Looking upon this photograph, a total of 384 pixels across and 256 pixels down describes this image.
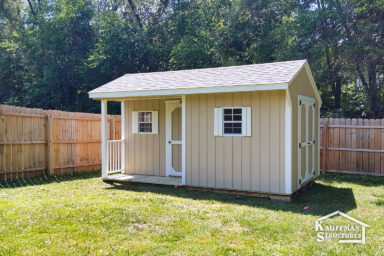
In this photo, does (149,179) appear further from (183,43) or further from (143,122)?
(183,43)

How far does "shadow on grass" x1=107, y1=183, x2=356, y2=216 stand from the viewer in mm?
5965

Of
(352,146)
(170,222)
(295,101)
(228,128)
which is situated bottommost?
(170,222)

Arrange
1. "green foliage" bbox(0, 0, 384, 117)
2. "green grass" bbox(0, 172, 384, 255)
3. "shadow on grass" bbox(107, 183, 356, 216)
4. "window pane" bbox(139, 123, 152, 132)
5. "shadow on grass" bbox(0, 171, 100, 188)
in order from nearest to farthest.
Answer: "green grass" bbox(0, 172, 384, 255), "shadow on grass" bbox(107, 183, 356, 216), "shadow on grass" bbox(0, 171, 100, 188), "window pane" bbox(139, 123, 152, 132), "green foliage" bbox(0, 0, 384, 117)

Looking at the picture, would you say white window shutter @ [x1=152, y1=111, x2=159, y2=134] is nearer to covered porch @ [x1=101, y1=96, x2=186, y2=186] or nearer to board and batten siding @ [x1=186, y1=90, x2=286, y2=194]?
covered porch @ [x1=101, y1=96, x2=186, y2=186]

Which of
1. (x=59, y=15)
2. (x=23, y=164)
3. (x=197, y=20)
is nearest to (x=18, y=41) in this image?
(x=59, y=15)

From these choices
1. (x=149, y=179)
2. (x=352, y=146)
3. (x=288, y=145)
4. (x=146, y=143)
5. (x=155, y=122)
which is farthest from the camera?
(x=352, y=146)

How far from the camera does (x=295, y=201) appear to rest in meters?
6.59

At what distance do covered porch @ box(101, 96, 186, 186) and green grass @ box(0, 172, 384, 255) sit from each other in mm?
1223

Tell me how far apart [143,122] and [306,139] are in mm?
4159

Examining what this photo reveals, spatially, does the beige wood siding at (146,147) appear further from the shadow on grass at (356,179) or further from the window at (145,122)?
the shadow on grass at (356,179)

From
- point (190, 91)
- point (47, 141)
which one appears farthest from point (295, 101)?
point (47, 141)

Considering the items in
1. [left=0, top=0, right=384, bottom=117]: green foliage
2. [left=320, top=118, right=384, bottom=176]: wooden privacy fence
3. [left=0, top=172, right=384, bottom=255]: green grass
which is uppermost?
[left=0, top=0, right=384, bottom=117]: green foliage

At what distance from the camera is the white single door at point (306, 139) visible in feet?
23.6

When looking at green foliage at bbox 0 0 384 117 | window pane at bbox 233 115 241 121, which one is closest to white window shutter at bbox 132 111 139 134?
window pane at bbox 233 115 241 121
